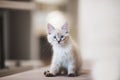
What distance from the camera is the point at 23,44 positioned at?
307 centimetres

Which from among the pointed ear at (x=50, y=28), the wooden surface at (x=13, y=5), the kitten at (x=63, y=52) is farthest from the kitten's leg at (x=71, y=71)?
the wooden surface at (x=13, y=5)

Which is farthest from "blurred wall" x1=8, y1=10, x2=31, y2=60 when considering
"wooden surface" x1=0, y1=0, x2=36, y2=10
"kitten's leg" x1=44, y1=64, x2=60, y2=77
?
"kitten's leg" x1=44, y1=64, x2=60, y2=77

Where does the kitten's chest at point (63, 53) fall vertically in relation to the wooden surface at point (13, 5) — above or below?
below

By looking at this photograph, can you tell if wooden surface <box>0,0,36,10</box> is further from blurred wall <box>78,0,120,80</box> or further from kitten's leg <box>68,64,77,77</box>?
kitten's leg <box>68,64,77,77</box>

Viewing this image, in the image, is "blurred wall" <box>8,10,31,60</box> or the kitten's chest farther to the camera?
"blurred wall" <box>8,10,31,60</box>

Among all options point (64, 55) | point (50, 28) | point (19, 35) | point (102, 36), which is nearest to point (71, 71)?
point (64, 55)

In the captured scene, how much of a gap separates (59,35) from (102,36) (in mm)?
424

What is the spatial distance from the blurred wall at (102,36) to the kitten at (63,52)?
102 mm

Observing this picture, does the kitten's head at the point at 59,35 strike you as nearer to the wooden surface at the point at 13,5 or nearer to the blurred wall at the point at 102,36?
the blurred wall at the point at 102,36

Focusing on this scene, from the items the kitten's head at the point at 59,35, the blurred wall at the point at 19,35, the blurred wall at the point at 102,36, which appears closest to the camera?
the kitten's head at the point at 59,35

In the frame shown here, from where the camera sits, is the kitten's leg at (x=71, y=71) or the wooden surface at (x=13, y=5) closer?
the kitten's leg at (x=71, y=71)

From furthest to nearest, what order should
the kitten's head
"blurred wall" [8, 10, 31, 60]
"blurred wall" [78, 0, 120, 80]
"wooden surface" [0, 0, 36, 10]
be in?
"blurred wall" [8, 10, 31, 60]
"wooden surface" [0, 0, 36, 10]
"blurred wall" [78, 0, 120, 80]
the kitten's head

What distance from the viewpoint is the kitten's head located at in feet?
3.11

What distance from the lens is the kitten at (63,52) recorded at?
3.12 feet
